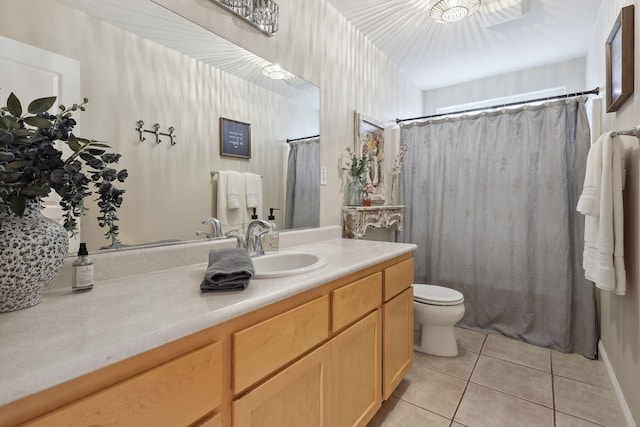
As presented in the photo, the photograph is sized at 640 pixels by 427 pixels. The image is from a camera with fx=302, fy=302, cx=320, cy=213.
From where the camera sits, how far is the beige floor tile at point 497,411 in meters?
1.52

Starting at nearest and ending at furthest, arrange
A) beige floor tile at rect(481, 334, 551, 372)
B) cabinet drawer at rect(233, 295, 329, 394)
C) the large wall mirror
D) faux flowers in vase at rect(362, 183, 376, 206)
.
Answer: cabinet drawer at rect(233, 295, 329, 394) → the large wall mirror → beige floor tile at rect(481, 334, 551, 372) → faux flowers in vase at rect(362, 183, 376, 206)

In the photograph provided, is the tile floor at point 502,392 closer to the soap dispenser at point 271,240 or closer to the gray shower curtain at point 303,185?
the soap dispenser at point 271,240

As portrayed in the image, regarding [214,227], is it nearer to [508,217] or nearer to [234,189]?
[234,189]

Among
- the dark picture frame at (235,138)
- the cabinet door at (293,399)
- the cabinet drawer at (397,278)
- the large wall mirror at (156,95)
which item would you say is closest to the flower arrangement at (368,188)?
the cabinet drawer at (397,278)

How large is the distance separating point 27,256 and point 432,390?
1.96 m

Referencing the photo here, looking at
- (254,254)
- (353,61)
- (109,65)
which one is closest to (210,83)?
(109,65)

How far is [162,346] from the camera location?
0.64 metres

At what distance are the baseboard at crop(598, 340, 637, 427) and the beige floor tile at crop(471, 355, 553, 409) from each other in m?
0.29

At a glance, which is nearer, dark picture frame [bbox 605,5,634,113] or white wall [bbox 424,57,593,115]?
dark picture frame [bbox 605,5,634,113]

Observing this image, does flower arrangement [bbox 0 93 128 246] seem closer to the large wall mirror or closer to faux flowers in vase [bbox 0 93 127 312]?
faux flowers in vase [bbox 0 93 127 312]

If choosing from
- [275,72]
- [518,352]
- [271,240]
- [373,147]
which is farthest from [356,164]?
[518,352]

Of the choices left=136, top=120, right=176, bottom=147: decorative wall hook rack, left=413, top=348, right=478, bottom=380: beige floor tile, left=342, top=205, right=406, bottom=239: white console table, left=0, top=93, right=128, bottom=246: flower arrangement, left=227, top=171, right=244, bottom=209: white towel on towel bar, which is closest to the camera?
left=0, top=93, right=128, bottom=246: flower arrangement

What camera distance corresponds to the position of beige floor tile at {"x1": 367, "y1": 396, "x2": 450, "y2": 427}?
1.51m

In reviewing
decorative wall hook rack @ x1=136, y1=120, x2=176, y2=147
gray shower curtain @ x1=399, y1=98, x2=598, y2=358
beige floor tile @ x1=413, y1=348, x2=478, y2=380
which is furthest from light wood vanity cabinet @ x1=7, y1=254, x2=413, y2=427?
gray shower curtain @ x1=399, y1=98, x2=598, y2=358
